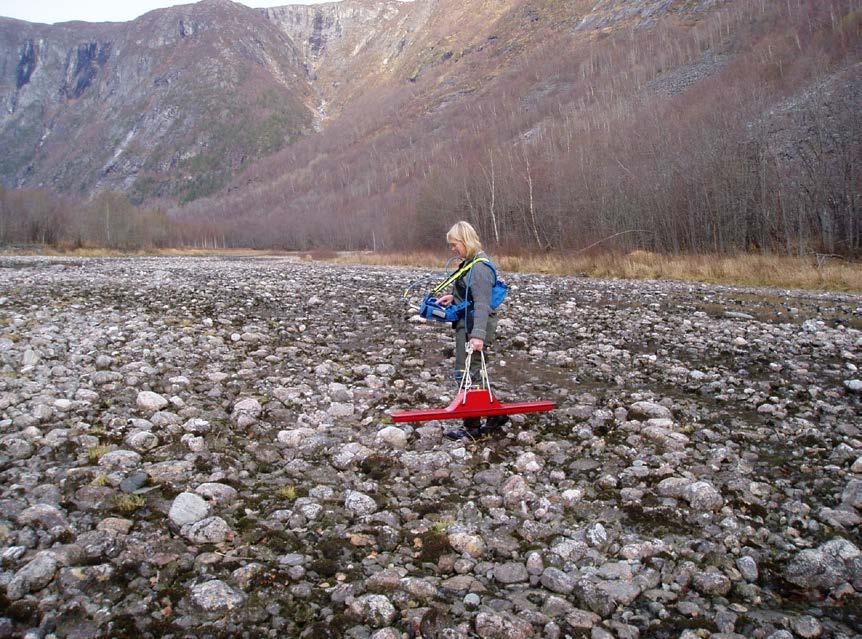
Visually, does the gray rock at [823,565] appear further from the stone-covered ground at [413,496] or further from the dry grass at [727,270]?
the dry grass at [727,270]

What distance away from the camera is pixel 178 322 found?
11.3 metres

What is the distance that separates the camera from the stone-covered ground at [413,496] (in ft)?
10.0

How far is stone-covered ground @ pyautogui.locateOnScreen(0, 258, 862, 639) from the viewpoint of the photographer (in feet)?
10.0

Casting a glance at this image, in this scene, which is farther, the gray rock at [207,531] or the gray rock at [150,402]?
the gray rock at [150,402]

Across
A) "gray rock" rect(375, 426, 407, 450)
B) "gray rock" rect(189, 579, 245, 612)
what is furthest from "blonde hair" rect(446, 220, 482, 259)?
"gray rock" rect(189, 579, 245, 612)

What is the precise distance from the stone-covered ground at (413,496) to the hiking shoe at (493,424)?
0.63ft

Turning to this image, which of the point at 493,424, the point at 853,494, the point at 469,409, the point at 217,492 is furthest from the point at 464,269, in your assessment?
the point at 853,494

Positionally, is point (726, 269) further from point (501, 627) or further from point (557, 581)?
point (501, 627)

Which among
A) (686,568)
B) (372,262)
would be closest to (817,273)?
(686,568)

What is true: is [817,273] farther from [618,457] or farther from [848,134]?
[618,457]

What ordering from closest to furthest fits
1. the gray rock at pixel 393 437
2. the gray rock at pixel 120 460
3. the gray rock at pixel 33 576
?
the gray rock at pixel 33 576, the gray rock at pixel 120 460, the gray rock at pixel 393 437

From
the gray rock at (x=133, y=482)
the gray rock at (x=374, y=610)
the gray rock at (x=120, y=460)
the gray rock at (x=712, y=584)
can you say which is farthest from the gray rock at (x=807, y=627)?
the gray rock at (x=120, y=460)

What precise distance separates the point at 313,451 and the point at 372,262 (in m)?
44.4

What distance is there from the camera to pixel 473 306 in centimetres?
633
